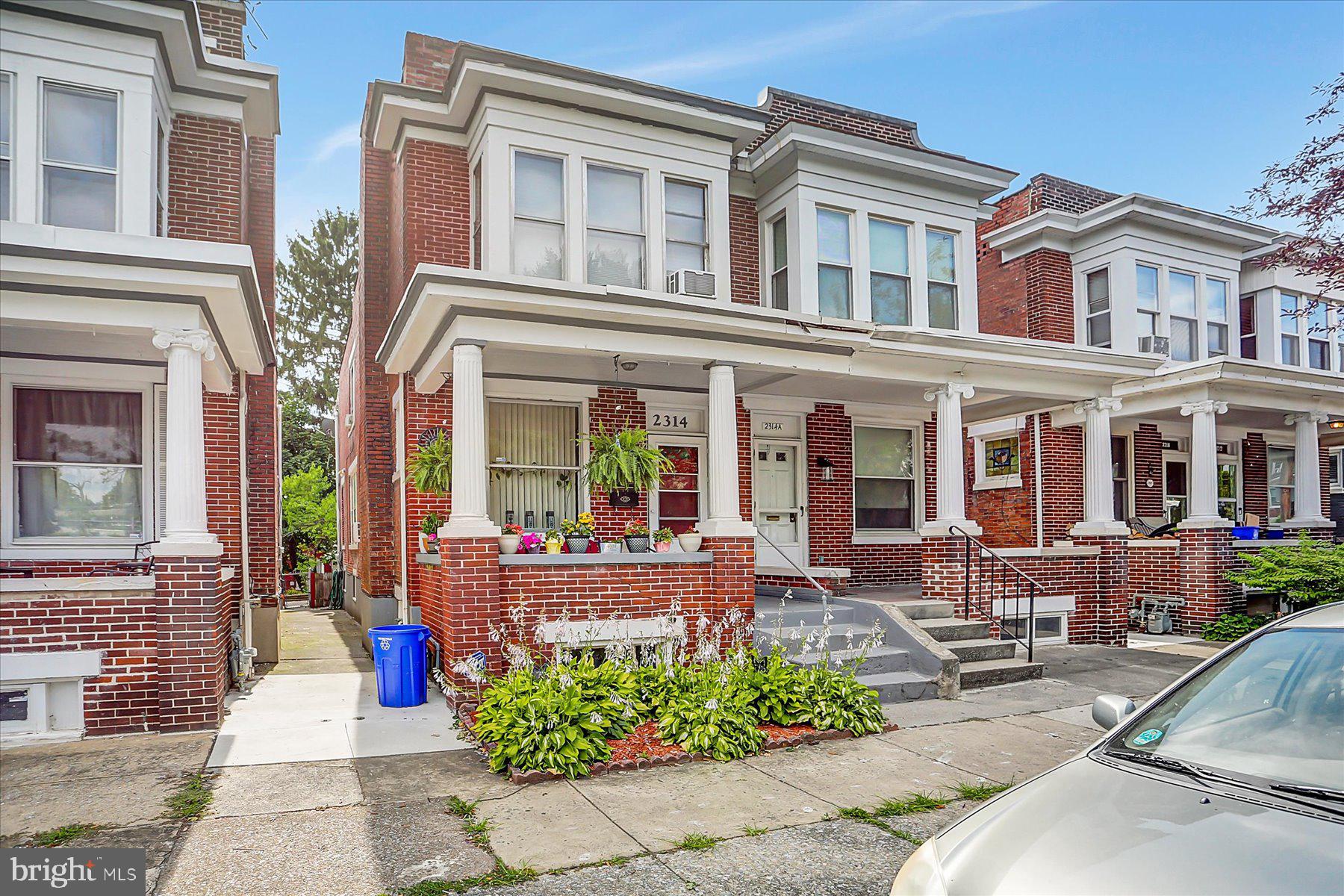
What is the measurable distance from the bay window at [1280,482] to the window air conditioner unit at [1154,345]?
512 centimetres

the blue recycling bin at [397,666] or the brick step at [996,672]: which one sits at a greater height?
the blue recycling bin at [397,666]

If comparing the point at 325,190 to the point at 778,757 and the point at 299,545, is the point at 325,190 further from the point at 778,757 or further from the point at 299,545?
the point at 299,545

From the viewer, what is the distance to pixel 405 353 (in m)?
9.29

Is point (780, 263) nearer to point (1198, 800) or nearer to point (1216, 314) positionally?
point (1216, 314)

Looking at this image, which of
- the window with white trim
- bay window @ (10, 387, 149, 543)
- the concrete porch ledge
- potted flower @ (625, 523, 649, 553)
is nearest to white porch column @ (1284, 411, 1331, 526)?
the concrete porch ledge

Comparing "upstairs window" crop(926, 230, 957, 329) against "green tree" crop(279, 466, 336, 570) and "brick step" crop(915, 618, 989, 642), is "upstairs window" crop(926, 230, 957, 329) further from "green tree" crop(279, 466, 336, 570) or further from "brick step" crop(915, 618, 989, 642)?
"green tree" crop(279, 466, 336, 570)

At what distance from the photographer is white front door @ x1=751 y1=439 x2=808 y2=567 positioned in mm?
11828

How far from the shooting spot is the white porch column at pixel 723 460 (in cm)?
880

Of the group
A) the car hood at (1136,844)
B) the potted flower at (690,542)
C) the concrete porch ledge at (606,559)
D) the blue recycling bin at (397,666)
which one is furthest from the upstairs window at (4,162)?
the potted flower at (690,542)

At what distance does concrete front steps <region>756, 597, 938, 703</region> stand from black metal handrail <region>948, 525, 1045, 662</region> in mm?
1481

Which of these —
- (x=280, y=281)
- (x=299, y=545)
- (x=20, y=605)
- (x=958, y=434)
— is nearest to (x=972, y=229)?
(x=958, y=434)

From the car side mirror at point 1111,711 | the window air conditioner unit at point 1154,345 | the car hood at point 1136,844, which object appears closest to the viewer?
the car hood at point 1136,844

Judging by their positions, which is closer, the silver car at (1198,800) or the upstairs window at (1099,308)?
the silver car at (1198,800)

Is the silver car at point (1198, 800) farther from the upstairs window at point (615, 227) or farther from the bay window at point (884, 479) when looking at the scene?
the bay window at point (884, 479)
